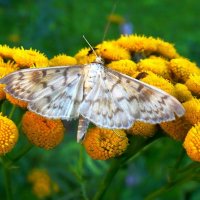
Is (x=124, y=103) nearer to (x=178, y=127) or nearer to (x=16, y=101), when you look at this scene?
(x=178, y=127)

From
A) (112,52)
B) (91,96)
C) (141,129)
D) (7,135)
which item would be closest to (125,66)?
(112,52)

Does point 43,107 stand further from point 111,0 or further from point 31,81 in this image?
point 111,0

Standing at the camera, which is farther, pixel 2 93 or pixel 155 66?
pixel 155 66

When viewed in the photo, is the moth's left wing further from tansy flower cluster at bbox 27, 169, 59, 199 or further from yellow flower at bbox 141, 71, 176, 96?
tansy flower cluster at bbox 27, 169, 59, 199

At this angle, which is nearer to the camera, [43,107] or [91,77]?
[43,107]

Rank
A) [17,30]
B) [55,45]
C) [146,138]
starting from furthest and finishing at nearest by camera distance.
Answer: [17,30] → [55,45] → [146,138]

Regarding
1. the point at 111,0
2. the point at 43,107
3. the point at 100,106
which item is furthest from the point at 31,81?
the point at 111,0
